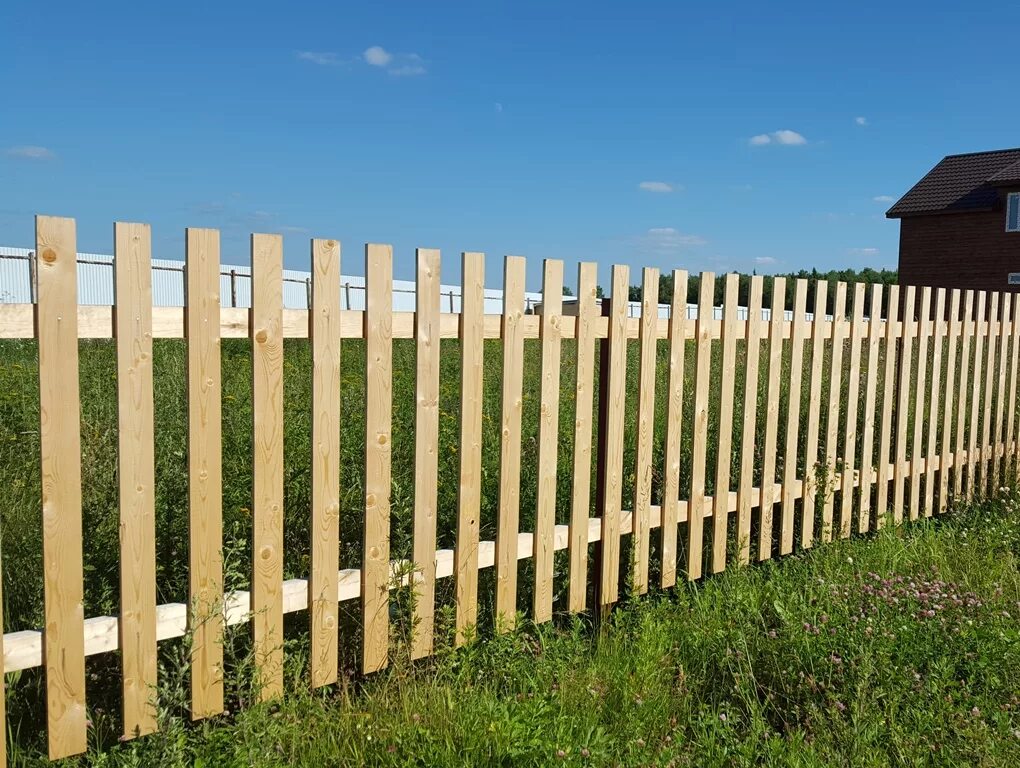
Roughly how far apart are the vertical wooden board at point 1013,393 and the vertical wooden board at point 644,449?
4.50 metres

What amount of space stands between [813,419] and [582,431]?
1934 millimetres

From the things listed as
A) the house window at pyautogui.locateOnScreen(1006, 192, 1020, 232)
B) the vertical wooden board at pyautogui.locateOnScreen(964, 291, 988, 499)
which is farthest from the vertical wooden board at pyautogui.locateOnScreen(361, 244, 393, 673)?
the house window at pyautogui.locateOnScreen(1006, 192, 1020, 232)

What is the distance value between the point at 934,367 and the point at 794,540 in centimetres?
200

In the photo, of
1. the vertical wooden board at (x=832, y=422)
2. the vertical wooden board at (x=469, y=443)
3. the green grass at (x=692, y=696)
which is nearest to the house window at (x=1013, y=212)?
the vertical wooden board at (x=832, y=422)

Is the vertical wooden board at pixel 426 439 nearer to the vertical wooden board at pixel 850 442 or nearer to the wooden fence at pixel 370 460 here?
the wooden fence at pixel 370 460

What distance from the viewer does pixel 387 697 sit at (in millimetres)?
3150

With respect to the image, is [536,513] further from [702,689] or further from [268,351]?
[268,351]

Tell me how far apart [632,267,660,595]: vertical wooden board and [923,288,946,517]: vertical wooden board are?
3.10 meters

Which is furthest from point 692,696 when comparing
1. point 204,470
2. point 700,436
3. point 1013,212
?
point 1013,212

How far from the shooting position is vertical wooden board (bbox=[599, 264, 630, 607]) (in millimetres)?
4012

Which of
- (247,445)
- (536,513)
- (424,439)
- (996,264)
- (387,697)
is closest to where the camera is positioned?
(387,697)

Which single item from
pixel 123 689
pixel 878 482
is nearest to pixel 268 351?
pixel 123 689

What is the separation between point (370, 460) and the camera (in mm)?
3238

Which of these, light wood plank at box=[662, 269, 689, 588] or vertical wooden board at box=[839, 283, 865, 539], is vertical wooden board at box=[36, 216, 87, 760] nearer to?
light wood plank at box=[662, 269, 689, 588]
